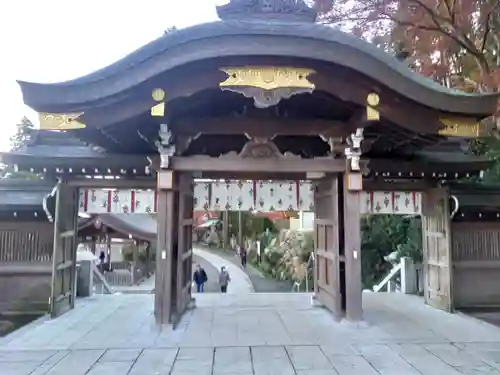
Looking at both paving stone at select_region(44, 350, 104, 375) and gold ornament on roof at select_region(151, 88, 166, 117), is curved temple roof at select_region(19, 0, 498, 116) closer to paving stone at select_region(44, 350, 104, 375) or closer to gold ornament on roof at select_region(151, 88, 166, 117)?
gold ornament on roof at select_region(151, 88, 166, 117)

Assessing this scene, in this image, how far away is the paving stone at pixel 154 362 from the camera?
4.25 m

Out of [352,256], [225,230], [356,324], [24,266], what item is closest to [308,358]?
[356,324]

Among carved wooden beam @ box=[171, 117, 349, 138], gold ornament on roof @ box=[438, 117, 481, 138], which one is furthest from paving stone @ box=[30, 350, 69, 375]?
gold ornament on roof @ box=[438, 117, 481, 138]

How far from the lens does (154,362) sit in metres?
4.54

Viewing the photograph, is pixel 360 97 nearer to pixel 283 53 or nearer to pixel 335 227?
pixel 283 53

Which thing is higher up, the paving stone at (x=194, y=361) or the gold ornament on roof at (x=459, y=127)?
the gold ornament on roof at (x=459, y=127)

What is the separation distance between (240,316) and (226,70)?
4067 mm

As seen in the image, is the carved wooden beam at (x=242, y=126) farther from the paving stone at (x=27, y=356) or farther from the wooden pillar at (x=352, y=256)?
the paving stone at (x=27, y=356)

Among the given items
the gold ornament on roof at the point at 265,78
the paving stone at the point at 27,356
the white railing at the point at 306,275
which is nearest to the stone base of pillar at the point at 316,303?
the gold ornament on roof at the point at 265,78

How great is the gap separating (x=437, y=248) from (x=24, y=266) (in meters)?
7.73

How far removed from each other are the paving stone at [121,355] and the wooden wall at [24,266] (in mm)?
3454

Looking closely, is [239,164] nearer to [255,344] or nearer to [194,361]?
[255,344]

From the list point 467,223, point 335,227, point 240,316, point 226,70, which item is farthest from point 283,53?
point 467,223

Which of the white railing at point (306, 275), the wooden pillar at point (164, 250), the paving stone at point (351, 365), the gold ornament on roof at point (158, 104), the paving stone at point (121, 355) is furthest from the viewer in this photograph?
the white railing at point (306, 275)
